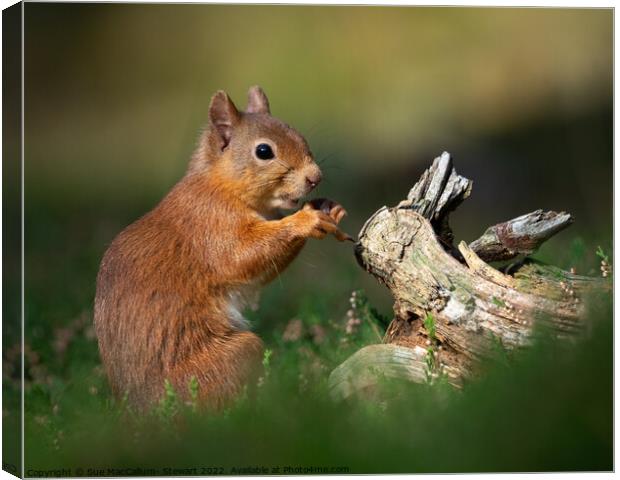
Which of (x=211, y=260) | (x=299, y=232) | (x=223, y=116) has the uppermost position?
(x=223, y=116)

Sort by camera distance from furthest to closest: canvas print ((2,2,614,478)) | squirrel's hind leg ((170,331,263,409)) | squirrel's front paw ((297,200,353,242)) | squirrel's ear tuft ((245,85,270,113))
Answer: squirrel's ear tuft ((245,85,270,113)) < squirrel's front paw ((297,200,353,242)) < squirrel's hind leg ((170,331,263,409)) < canvas print ((2,2,614,478))

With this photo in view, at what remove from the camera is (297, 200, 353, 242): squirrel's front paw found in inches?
200

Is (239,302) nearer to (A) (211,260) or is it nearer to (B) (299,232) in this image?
(A) (211,260)

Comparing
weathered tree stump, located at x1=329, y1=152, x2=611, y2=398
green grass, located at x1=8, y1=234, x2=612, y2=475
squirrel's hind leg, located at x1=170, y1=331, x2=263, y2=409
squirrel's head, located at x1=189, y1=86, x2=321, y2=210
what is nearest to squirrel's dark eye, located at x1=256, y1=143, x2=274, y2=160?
squirrel's head, located at x1=189, y1=86, x2=321, y2=210

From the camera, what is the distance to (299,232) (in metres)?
5.18

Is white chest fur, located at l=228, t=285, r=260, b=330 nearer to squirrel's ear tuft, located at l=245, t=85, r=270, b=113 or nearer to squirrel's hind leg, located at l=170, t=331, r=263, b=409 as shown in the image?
squirrel's hind leg, located at l=170, t=331, r=263, b=409

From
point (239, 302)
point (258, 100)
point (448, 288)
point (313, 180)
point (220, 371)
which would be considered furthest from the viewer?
point (258, 100)

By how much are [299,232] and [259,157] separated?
1.49 ft

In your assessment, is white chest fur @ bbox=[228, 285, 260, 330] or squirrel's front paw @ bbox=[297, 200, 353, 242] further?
white chest fur @ bbox=[228, 285, 260, 330]

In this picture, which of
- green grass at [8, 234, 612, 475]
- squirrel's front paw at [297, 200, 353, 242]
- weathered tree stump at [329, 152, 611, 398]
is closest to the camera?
green grass at [8, 234, 612, 475]

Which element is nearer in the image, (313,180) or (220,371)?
(220,371)

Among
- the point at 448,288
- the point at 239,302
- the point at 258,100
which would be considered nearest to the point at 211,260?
the point at 239,302

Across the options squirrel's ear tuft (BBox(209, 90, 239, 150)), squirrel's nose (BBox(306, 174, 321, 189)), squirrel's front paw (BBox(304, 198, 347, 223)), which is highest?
squirrel's ear tuft (BBox(209, 90, 239, 150))

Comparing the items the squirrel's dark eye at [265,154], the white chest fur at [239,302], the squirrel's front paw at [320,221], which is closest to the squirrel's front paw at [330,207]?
the squirrel's front paw at [320,221]
